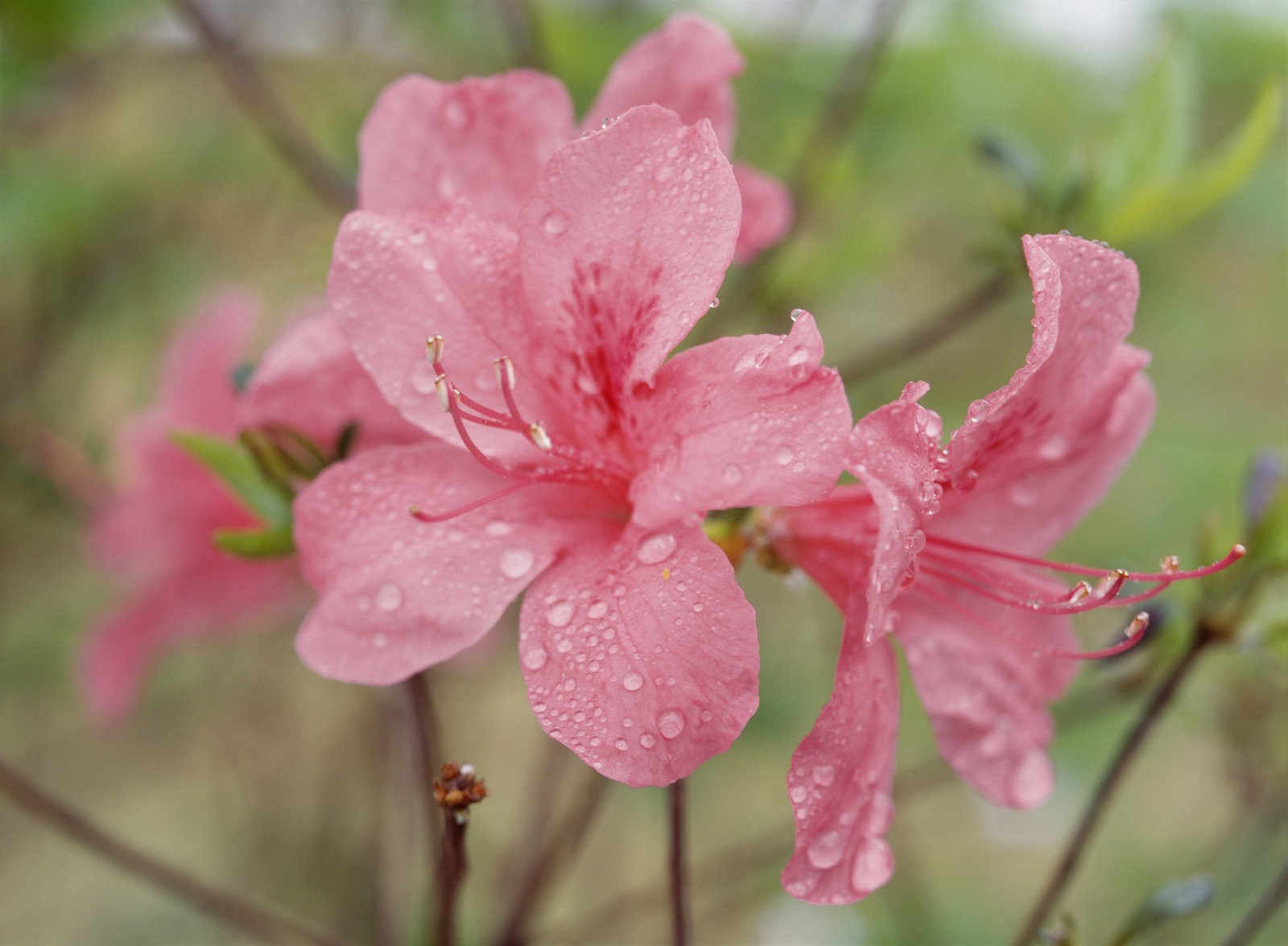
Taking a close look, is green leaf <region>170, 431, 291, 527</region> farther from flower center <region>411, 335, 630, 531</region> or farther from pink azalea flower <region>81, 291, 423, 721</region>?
pink azalea flower <region>81, 291, 423, 721</region>

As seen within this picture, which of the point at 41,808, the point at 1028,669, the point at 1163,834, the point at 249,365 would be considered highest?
the point at 249,365

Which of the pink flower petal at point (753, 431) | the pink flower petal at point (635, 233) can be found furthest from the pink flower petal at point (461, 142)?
the pink flower petal at point (753, 431)

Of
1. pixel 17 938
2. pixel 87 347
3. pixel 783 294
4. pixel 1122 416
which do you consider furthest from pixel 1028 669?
pixel 17 938

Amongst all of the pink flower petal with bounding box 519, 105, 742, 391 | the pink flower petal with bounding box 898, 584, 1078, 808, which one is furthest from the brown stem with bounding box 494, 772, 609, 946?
the pink flower petal with bounding box 519, 105, 742, 391

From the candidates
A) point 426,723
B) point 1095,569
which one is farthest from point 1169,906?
point 426,723

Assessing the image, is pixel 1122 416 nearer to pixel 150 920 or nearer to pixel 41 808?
pixel 41 808

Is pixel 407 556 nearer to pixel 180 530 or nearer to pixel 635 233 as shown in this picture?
pixel 635 233
